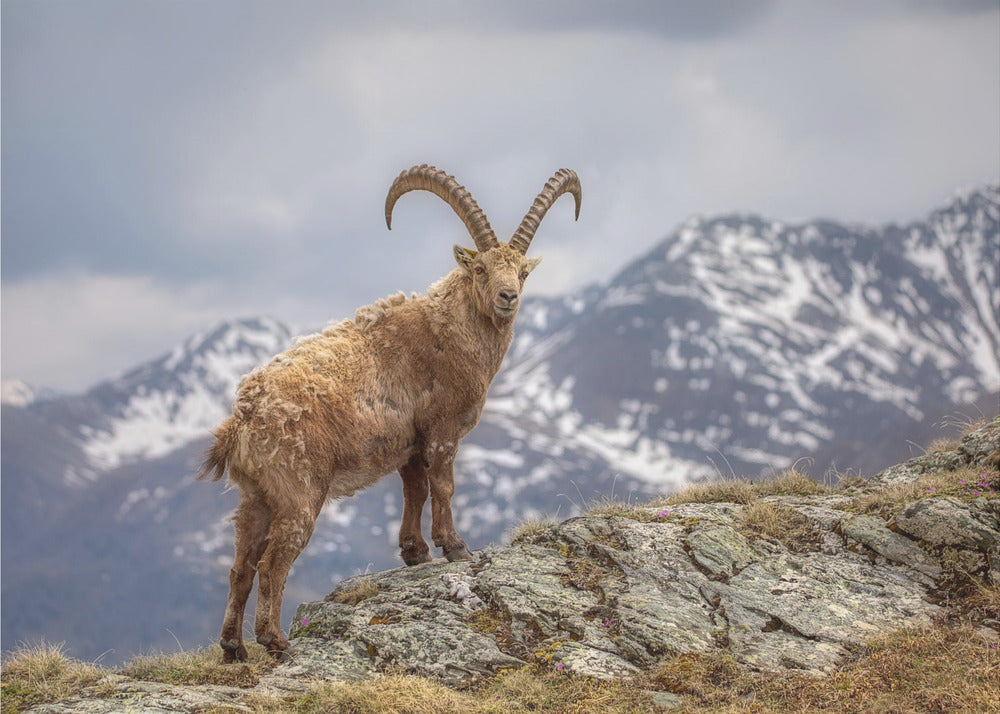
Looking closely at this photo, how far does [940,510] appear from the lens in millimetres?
13930

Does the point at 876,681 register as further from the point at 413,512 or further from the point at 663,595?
the point at 413,512

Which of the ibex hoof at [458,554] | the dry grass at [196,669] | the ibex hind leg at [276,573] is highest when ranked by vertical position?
the ibex hoof at [458,554]

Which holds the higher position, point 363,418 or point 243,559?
point 363,418

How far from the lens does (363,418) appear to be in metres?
13.7

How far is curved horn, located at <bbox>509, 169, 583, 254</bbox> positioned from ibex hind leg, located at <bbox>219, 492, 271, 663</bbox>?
5.90 meters

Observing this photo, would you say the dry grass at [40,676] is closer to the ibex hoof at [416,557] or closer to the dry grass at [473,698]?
the dry grass at [473,698]

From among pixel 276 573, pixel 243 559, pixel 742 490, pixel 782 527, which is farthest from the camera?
pixel 742 490

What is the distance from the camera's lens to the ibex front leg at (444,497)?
1461 cm

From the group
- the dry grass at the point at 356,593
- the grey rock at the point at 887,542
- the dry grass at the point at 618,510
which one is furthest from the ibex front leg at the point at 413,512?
the grey rock at the point at 887,542

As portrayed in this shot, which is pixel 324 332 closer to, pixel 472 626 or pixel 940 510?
pixel 472 626

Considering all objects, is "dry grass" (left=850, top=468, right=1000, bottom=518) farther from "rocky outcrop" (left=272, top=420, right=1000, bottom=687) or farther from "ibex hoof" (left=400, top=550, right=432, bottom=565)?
"ibex hoof" (left=400, top=550, right=432, bottom=565)

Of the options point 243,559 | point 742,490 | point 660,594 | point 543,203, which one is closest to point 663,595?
point 660,594

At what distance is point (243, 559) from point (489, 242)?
6251 mm

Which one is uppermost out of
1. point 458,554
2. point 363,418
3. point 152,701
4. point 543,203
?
point 543,203
